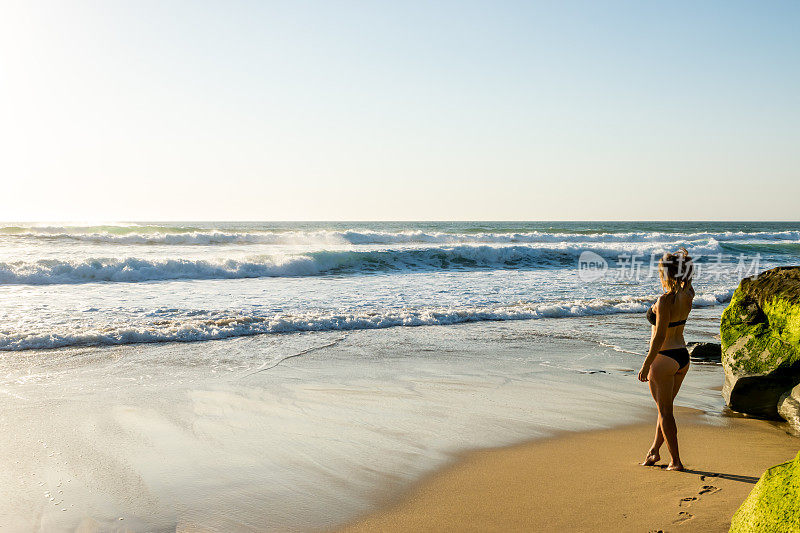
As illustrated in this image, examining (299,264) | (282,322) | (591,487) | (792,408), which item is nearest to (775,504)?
(591,487)

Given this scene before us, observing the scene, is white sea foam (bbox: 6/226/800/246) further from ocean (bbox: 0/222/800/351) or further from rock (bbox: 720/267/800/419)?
rock (bbox: 720/267/800/419)

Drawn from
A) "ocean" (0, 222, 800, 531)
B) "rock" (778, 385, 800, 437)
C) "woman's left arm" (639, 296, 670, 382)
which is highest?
"woman's left arm" (639, 296, 670, 382)

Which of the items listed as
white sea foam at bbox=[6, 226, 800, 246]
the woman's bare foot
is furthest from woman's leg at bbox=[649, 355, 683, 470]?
white sea foam at bbox=[6, 226, 800, 246]

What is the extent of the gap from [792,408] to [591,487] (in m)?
2.45

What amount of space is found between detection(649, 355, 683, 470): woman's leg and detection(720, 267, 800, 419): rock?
71.2 inches

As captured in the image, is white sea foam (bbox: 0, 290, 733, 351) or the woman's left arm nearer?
the woman's left arm

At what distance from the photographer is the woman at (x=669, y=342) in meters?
3.75

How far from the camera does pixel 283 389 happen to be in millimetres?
6008

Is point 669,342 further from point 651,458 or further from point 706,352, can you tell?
point 706,352

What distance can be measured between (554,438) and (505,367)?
2458 millimetres

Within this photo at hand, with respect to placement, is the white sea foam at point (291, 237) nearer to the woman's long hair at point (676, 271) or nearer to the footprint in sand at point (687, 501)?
the woman's long hair at point (676, 271)

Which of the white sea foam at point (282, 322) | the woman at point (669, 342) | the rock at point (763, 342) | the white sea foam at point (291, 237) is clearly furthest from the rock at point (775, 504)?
the white sea foam at point (291, 237)

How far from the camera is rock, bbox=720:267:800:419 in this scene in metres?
4.92

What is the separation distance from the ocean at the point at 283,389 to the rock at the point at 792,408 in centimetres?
59
